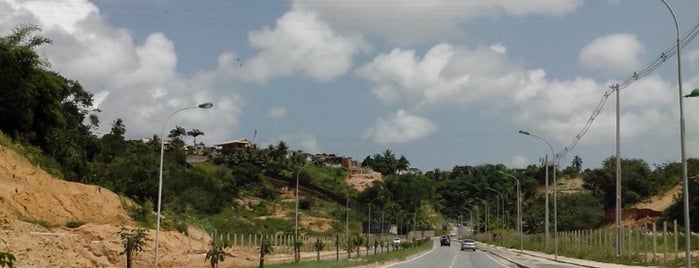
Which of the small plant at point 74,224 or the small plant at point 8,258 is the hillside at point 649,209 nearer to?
the small plant at point 74,224

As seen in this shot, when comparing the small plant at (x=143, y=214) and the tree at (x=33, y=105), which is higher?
the tree at (x=33, y=105)

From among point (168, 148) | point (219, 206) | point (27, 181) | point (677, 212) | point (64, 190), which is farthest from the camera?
point (168, 148)

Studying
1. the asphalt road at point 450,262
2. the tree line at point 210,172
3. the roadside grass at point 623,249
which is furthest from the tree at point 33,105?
the roadside grass at point 623,249

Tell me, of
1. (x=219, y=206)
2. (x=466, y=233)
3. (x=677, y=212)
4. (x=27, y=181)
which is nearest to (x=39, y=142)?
(x=27, y=181)

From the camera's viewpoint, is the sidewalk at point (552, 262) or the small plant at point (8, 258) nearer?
the small plant at point (8, 258)

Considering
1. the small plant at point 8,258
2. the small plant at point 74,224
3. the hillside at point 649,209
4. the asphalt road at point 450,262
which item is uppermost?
the hillside at point 649,209

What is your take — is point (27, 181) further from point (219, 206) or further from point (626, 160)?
point (626, 160)

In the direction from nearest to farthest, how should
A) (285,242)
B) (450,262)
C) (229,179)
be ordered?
1. (450,262)
2. (285,242)
3. (229,179)

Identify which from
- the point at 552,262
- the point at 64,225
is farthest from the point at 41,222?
the point at 552,262

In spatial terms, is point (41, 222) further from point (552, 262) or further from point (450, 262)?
point (552, 262)

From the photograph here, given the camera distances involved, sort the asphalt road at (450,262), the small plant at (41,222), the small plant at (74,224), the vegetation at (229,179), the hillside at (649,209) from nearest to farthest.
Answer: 1. the small plant at (41,222)
2. the asphalt road at (450,262)
3. the small plant at (74,224)
4. the vegetation at (229,179)
5. the hillside at (649,209)

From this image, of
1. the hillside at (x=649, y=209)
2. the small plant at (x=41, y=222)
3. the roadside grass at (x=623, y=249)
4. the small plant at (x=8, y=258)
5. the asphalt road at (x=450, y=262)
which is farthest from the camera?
the hillside at (x=649, y=209)

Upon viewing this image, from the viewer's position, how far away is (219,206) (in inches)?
4348

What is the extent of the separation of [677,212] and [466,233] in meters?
88.8
